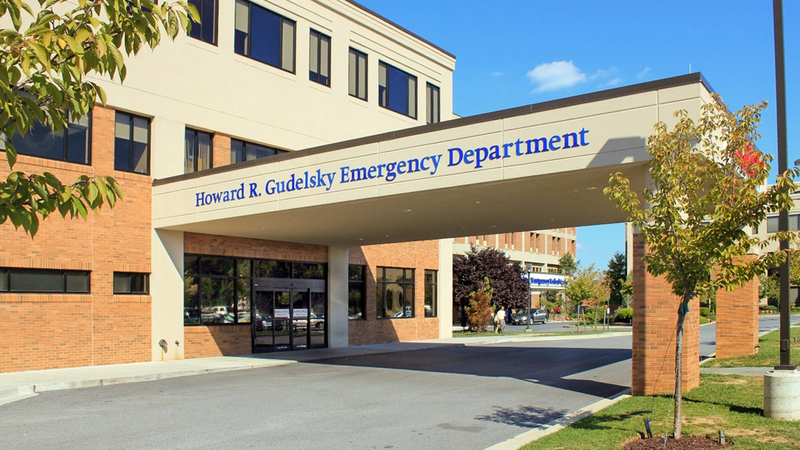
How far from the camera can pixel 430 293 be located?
33.9 meters

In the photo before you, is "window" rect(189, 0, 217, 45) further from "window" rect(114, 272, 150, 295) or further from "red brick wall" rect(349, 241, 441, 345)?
"red brick wall" rect(349, 241, 441, 345)

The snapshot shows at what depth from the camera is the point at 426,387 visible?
15742 millimetres

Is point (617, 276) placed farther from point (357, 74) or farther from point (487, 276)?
point (357, 74)

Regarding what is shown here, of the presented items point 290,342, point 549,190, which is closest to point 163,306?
point 290,342

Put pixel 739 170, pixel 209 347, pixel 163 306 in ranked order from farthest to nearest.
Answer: pixel 209 347, pixel 163 306, pixel 739 170

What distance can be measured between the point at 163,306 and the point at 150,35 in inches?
693

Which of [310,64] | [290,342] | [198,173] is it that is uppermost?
[310,64]

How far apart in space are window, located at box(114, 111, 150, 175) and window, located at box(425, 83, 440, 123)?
611 inches

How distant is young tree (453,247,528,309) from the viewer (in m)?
46.2

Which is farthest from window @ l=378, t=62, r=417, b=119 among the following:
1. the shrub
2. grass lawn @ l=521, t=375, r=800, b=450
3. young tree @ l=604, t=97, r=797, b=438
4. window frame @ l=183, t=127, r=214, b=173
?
the shrub

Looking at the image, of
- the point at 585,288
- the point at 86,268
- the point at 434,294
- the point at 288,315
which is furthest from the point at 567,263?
the point at 86,268

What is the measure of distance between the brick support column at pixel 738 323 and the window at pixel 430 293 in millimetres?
15204

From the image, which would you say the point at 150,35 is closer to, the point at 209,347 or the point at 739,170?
the point at 739,170

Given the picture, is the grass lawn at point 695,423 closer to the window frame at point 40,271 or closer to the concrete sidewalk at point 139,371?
the concrete sidewalk at point 139,371
